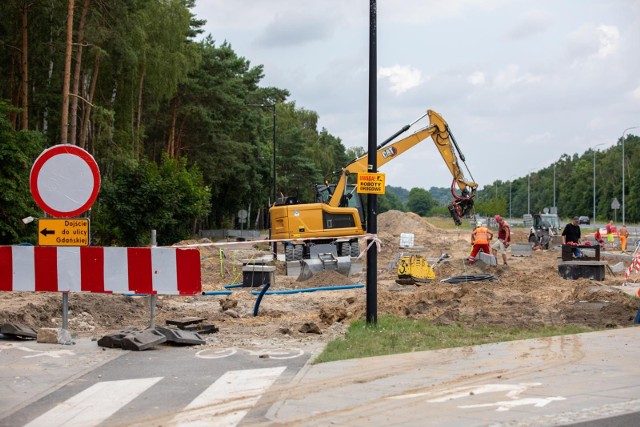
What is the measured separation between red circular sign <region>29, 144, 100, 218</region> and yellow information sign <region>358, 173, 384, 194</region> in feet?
12.0

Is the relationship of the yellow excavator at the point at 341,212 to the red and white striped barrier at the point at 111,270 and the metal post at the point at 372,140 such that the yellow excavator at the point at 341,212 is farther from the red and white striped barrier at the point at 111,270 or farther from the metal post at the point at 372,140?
the red and white striped barrier at the point at 111,270

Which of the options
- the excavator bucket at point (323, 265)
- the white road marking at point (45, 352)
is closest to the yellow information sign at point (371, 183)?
the white road marking at point (45, 352)

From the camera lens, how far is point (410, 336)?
1144 centimetres

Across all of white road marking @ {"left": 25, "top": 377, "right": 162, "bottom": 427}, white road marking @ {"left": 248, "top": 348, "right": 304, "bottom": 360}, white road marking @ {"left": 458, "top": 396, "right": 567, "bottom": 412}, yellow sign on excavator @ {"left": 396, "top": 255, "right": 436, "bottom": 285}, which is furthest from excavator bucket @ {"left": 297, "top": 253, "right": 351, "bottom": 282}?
white road marking @ {"left": 458, "top": 396, "right": 567, "bottom": 412}

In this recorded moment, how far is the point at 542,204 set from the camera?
183 m

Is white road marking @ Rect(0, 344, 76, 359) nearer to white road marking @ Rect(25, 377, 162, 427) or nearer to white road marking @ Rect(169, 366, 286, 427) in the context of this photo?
white road marking @ Rect(25, 377, 162, 427)

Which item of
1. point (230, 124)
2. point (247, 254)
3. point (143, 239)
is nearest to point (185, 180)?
point (143, 239)

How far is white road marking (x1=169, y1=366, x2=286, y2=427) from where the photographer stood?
23.6ft

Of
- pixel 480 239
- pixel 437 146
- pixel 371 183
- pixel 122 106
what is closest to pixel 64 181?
pixel 371 183

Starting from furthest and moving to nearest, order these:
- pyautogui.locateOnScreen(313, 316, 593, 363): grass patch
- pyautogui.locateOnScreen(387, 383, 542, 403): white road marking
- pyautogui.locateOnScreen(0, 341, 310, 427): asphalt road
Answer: pyautogui.locateOnScreen(313, 316, 593, 363): grass patch
pyautogui.locateOnScreen(387, 383, 542, 403): white road marking
pyautogui.locateOnScreen(0, 341, 310, 427): asphalt road

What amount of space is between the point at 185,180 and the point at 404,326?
32497 millimetres

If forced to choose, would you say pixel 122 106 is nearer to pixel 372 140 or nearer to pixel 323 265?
pixel 323 265

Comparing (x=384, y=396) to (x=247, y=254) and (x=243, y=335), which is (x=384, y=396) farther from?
(x=247, y=254)

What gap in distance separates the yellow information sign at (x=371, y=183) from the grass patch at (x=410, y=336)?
6.15 ft
